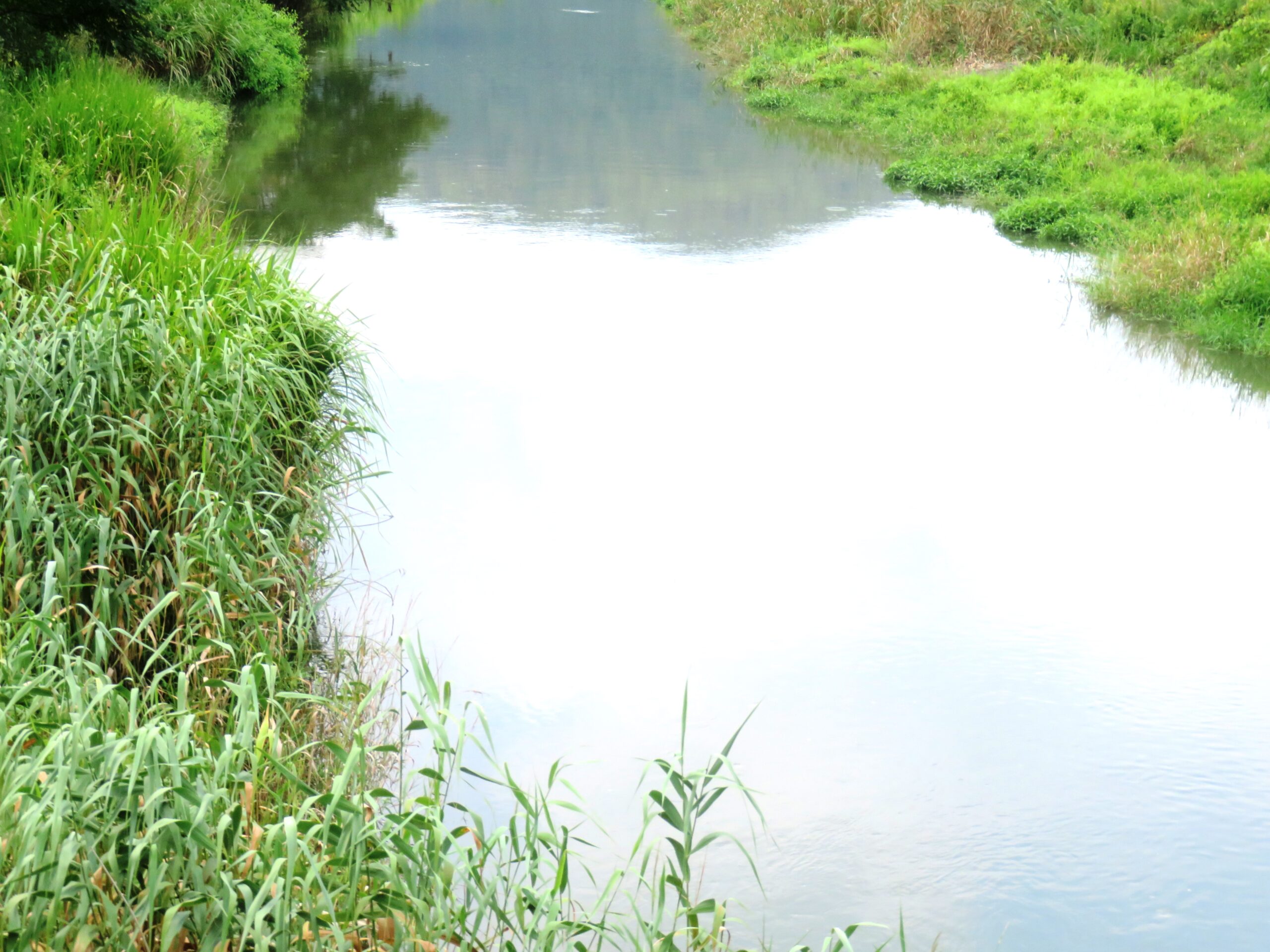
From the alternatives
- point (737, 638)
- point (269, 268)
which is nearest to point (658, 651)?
point (737, 638)

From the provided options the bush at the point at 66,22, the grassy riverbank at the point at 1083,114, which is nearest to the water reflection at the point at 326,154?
the bush at the point at 66,22

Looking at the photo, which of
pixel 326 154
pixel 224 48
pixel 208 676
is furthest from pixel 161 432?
pixel 224 48

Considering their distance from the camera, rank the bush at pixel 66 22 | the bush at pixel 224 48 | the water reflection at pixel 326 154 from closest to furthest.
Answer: the bush at pixel 66 22, the water reflection at pixel 326 154, the bush at pixel 224 48

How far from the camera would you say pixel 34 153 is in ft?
19.6

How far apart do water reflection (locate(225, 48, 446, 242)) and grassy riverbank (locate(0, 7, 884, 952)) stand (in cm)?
337

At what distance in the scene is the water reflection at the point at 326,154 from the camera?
1012 cm

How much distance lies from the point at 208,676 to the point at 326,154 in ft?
33.4

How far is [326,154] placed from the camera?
12562 millimetres

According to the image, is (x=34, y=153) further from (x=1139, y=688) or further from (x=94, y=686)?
(x=1139, y=688)

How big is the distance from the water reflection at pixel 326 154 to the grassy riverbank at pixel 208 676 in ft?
11.1

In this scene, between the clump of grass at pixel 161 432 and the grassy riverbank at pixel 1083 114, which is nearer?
the clump of grass at pixel 161 432

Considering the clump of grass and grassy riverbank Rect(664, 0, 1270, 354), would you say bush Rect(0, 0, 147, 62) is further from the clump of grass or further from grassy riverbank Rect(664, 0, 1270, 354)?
grassy riverbank Rect(664, 0, 1270, 354)

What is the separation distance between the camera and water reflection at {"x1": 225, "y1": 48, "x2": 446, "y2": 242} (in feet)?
33.2

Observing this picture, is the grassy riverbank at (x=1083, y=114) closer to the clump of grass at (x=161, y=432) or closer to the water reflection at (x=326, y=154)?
the water reflection at (x=326, y=154)
